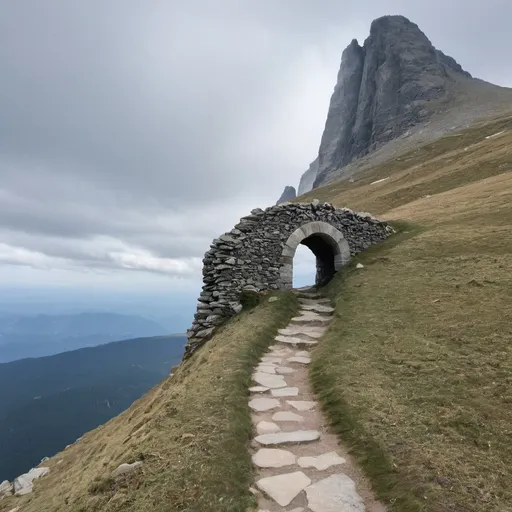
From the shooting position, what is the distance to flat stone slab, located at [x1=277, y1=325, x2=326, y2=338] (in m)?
14.9

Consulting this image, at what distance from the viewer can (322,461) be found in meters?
7.24

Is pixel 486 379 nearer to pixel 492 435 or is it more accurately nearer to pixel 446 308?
pixel 492 435

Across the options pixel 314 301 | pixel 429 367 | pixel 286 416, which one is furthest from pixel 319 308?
pixel 286 416

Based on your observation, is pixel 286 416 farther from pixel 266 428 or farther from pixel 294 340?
pixel 294 340

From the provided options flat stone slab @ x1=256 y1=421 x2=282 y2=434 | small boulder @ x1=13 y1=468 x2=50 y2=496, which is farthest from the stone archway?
small boulder @ x1=13 y1=468 x2=50 y2=496

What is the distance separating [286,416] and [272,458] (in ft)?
5.83

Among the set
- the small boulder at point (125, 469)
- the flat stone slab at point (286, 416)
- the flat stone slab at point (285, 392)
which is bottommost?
the small boulder at point (125, 469)

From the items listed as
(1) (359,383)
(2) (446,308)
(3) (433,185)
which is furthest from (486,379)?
(3) (433,185)

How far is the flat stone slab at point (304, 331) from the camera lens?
14.9 meters

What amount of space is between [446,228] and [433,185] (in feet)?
98.9

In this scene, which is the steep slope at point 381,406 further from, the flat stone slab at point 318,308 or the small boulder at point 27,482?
the small boulder at point 27,482

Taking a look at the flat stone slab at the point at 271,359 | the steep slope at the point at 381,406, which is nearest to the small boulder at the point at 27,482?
the steep slope at the point at 381,406

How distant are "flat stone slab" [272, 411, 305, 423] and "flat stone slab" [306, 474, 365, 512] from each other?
222 centimetres

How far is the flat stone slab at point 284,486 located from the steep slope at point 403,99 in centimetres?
12764
